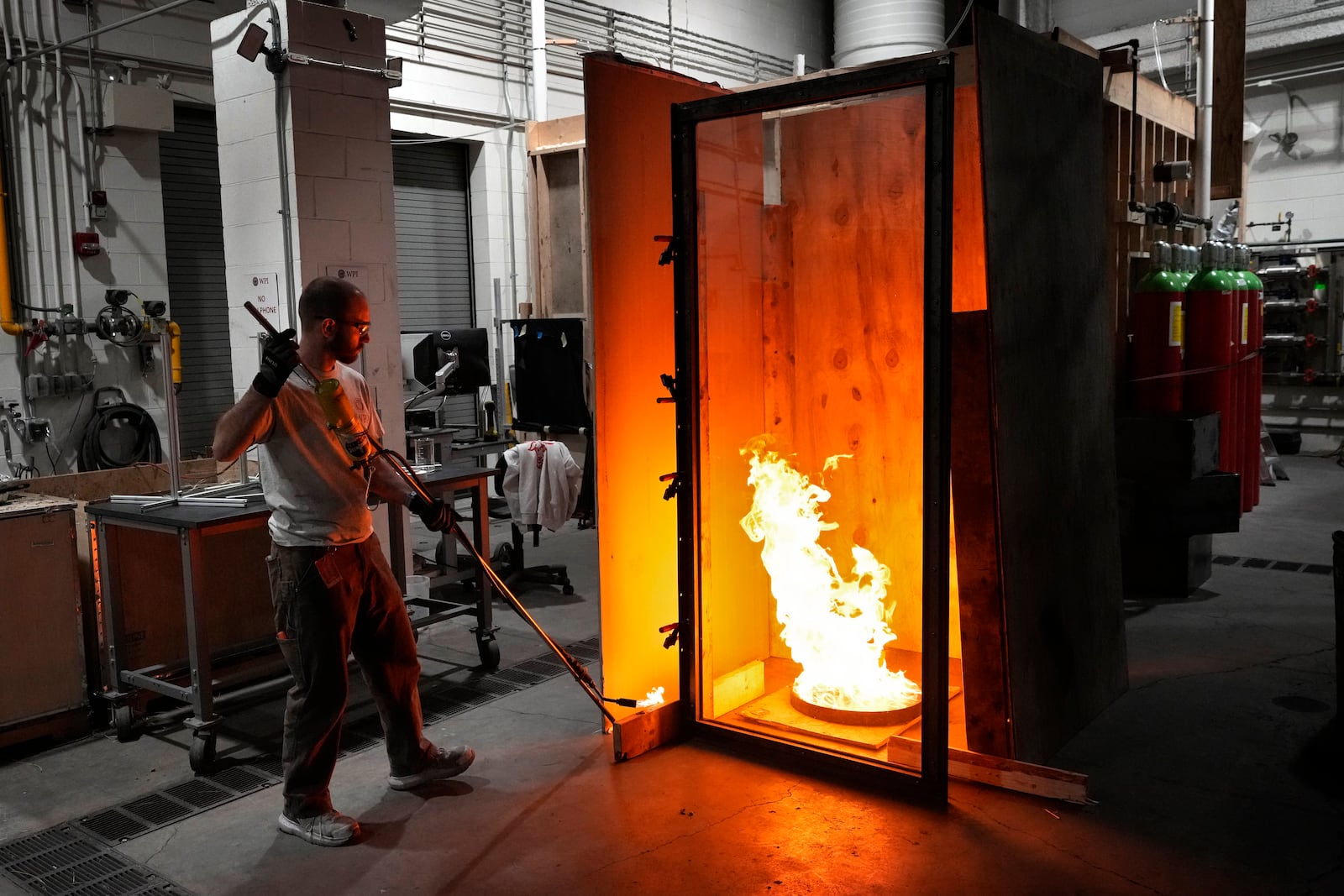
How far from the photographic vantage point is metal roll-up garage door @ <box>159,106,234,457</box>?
7895mm

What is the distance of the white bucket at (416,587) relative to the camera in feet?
18.5

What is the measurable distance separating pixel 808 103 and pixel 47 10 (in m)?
5.95

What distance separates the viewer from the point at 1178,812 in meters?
3.43

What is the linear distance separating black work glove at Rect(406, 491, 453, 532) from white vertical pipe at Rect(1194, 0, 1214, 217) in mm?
5590

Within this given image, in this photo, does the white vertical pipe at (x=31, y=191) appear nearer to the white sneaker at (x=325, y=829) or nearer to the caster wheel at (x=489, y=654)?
the caster wheel at (x=489, y=654)

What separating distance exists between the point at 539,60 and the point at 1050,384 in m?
6.76

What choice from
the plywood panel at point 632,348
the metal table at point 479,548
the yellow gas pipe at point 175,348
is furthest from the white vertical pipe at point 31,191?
the plywood panel at point 632,348

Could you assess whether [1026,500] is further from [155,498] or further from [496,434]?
[496,434]

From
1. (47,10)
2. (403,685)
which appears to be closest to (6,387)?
(47,10)

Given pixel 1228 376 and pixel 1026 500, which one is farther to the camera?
pixel 1228 376

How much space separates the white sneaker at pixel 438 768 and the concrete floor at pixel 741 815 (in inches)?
1.7

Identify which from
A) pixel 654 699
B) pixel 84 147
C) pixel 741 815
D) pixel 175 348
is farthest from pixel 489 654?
pixel 84 147

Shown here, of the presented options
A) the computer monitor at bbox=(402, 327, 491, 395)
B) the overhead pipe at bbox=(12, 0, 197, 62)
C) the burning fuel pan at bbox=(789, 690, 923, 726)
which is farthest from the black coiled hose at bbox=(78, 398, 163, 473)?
the burning fuel pan at bbox=(789, 690, 923, 726)

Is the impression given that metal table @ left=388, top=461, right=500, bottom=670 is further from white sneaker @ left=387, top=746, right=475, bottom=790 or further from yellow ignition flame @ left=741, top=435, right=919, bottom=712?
yellow ignition flame @ left=741, top=435, right=919, bottom=712
